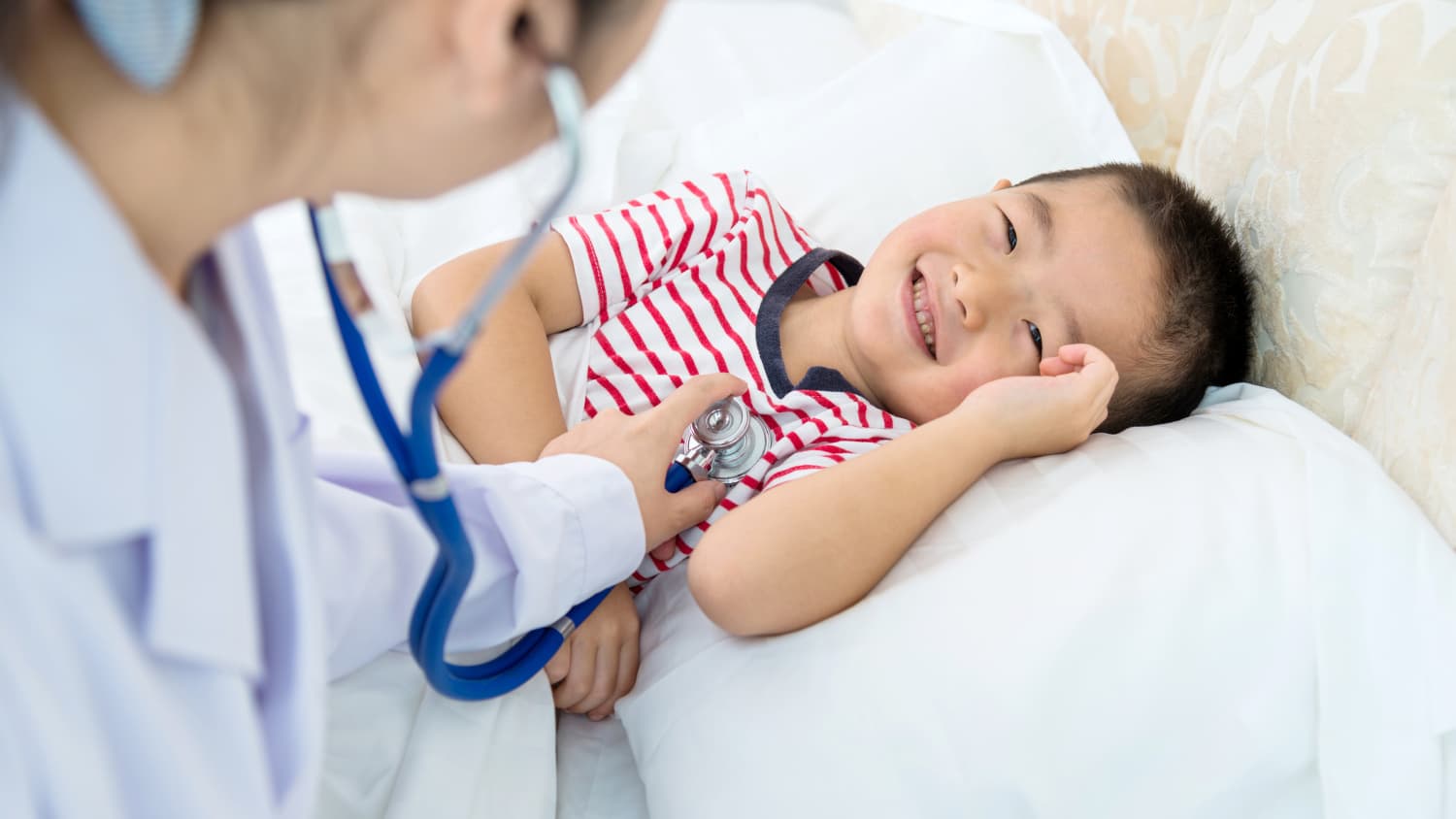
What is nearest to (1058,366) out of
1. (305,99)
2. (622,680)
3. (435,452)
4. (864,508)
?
(864,508)

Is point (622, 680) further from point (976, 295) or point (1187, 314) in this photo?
point (1187, 314)

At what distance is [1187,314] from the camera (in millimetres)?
1257

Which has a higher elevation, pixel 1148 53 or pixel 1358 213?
pixel 1148 53

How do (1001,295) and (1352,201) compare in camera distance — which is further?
(1001,295)

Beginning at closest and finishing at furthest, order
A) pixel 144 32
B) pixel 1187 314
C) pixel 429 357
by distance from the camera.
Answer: pixel 144 32
pixel 429 357
pixel 1187 314

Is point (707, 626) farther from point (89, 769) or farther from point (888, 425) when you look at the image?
point (89, 769)

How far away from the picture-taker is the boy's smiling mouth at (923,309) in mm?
1276

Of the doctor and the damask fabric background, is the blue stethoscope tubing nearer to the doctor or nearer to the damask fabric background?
the doctor

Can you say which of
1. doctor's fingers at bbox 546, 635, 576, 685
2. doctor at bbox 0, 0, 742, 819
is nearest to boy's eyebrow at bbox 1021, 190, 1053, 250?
doctor's fingers at bbox 546, 635, 576, 685

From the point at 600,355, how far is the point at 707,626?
1.34 ft

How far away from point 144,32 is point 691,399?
75 centimetres

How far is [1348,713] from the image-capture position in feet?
2.95

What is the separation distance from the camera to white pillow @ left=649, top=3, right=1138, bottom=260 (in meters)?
1.62

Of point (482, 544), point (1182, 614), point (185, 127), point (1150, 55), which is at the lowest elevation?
point (1182, 614)
